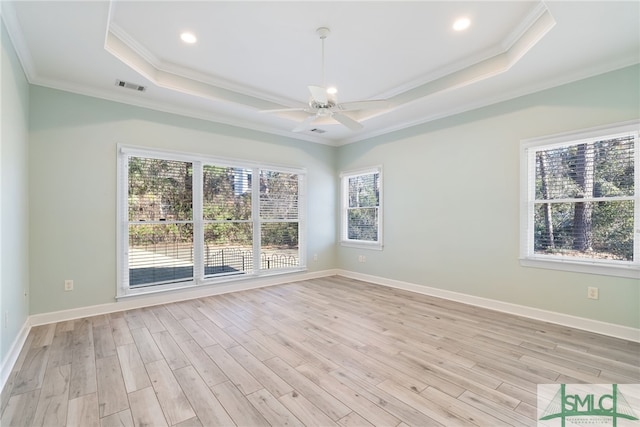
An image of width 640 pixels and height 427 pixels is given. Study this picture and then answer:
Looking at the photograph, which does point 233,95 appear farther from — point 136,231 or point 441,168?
point 441,168

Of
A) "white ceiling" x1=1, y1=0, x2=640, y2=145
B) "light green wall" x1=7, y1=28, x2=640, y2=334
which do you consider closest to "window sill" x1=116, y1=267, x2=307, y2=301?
"light green wall" x1=7, y1=28, x2=640, y2=334

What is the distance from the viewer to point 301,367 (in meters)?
2.37

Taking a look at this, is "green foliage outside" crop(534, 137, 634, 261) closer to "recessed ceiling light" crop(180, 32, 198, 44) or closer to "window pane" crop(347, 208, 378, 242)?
"window pane" crop(347, 208, 378, 242)

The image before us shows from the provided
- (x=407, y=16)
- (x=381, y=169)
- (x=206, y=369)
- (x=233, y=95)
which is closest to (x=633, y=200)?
(x=407, y=16)

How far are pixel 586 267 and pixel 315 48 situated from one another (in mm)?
3691

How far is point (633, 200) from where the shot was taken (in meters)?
2.90

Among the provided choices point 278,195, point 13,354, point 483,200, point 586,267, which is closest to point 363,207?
point 278,195

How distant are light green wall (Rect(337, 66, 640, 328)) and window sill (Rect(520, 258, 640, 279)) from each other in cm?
6

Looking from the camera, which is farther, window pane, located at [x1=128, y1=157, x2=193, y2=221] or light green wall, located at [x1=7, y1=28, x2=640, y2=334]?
window pane, located at [x1=128, y1=157, x2=193, y2=221]

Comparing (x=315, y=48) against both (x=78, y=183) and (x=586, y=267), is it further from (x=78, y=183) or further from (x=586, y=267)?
(x=586, y=267)

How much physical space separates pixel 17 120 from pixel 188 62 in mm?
1687

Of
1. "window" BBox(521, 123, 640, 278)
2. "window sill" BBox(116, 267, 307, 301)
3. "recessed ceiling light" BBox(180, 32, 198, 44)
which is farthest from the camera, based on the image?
"window sill" BBox(116, 267, 307, 301)

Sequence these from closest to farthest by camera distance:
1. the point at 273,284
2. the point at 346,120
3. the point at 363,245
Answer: the point at 346,120
the point at 273,284
the point at 363,245

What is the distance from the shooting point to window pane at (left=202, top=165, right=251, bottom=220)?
179 inches
